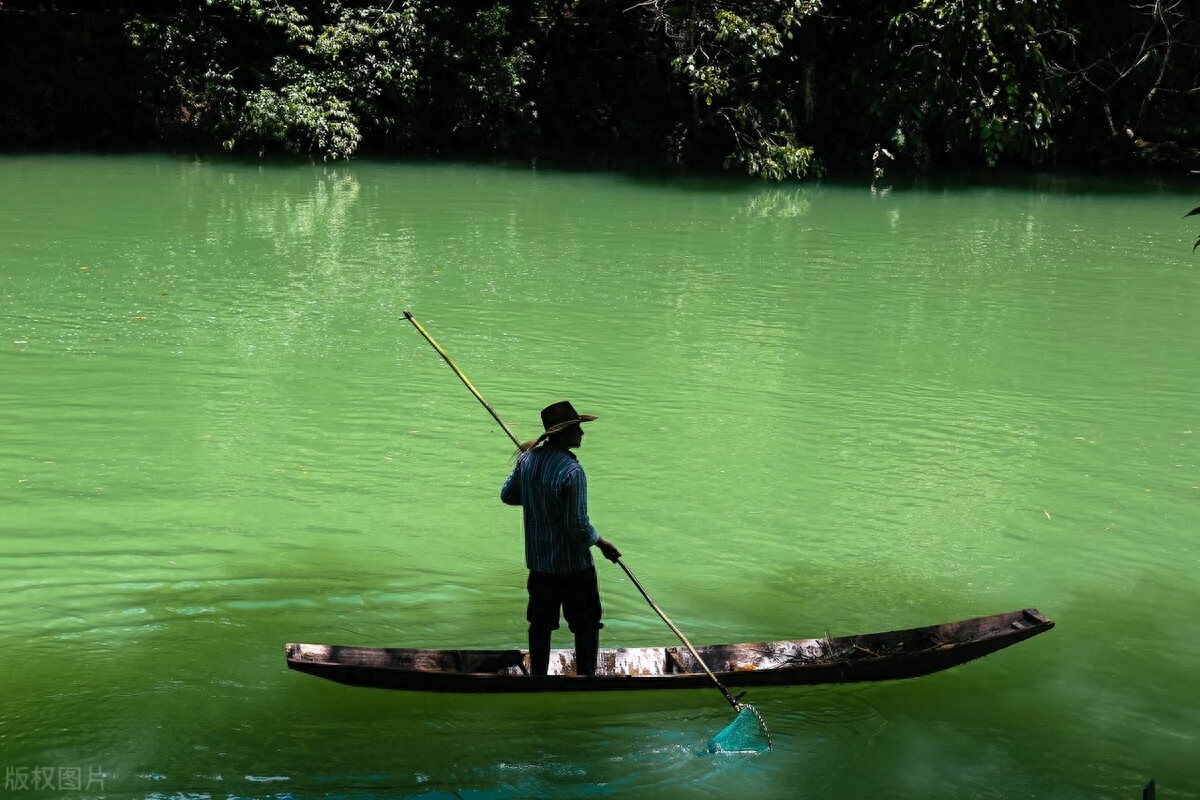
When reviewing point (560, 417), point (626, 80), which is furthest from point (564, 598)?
point (626, 80)

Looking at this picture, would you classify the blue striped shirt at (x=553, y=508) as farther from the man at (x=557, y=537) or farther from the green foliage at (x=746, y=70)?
the green foliage at (x=746, y=70)

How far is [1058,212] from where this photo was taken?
2162 centimetres

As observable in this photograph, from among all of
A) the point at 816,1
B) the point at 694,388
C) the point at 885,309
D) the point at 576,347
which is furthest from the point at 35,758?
the point at 816,1

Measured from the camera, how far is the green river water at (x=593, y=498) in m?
5.59

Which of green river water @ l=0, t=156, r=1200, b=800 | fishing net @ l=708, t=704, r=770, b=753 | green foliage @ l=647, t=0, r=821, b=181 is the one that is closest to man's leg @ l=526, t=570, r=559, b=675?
green river water @ l=0, t=156, r=1200, b=800

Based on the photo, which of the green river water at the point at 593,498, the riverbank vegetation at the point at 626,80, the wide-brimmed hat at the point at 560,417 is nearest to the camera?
the wide-brimmed hat at the point at 560,417

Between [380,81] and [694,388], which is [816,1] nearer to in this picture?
[380,81]

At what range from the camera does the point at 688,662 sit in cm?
586

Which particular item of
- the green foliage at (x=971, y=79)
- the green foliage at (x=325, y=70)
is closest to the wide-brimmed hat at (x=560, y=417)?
the green foliage at (x=971, y=79)

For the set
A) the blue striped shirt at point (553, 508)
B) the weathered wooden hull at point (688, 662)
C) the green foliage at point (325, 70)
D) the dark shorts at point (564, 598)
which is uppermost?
the green foliage at point (325, 70)

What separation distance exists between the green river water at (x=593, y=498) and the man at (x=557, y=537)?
39 centimetres

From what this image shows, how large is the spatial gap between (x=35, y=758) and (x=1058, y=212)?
19.6 m

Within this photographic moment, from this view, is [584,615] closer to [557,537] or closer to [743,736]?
[557,537]

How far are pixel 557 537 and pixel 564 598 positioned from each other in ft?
1.04
